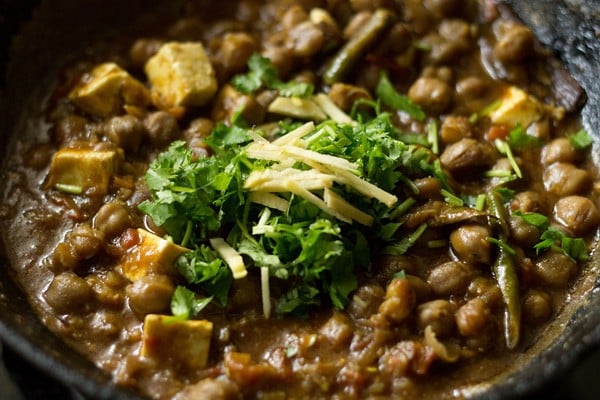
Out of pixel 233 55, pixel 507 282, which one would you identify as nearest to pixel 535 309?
pixel 507 282

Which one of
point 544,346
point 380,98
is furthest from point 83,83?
point 544,346

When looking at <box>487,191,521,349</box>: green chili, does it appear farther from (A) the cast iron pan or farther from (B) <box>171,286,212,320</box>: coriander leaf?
(B) <box>171,286,212,320</box>: coriander leaf

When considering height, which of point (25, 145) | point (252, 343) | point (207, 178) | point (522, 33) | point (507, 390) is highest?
point (522, 33)

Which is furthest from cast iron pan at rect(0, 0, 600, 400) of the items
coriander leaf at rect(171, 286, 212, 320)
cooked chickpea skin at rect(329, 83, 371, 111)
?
cooked chickpea skin at rect(329, 83, 371, 111)

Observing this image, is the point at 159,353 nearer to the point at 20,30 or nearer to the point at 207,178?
the point at 207,178

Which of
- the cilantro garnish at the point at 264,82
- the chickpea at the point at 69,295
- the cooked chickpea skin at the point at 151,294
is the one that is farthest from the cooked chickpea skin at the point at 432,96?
the chickpea at the point at 69,295

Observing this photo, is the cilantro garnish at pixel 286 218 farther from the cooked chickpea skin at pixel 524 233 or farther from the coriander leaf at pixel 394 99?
the coriander leaf at pixel 394 99
